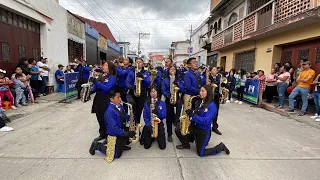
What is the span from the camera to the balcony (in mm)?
7075

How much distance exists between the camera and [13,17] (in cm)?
812

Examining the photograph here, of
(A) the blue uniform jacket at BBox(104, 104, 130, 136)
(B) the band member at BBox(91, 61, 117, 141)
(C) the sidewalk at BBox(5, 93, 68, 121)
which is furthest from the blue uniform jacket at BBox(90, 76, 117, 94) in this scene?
(C) the sidewalk at BBox(5, 93, 68, 121)

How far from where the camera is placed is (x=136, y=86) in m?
4.61

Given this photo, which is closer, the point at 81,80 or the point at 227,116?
the point at 227,116

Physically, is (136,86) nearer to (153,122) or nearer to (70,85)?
(153,122)

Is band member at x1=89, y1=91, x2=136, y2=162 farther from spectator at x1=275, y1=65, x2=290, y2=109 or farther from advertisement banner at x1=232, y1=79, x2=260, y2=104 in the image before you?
advertisement banner at x1=232, y1=79, x2=260, y2=104

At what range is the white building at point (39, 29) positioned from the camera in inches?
311

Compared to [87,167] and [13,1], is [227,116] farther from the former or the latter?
[13,1]

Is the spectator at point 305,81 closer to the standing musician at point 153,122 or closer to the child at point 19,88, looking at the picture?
the standing musician at point 153,122

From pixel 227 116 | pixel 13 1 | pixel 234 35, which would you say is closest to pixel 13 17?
pixel 13 1

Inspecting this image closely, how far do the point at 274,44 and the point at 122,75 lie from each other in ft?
27.7

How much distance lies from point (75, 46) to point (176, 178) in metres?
13.3

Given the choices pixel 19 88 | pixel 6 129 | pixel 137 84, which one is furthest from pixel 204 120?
pixel 19 88

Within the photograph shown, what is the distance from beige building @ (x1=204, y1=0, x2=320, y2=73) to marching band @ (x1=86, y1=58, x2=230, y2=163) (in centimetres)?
460
